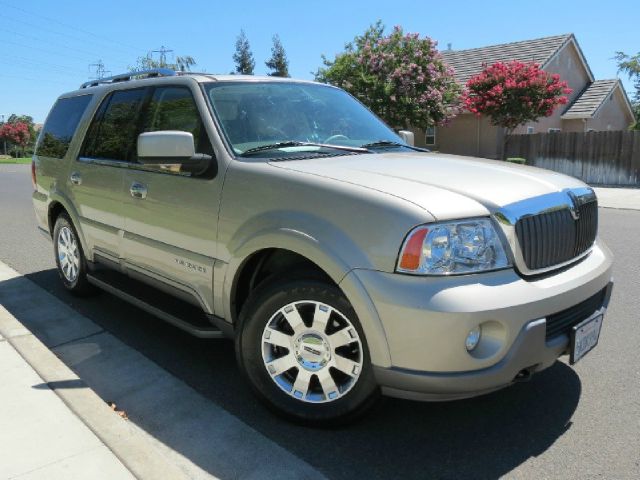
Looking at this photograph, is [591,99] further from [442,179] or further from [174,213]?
[174,213]

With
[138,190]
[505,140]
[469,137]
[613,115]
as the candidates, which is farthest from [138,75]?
[613,115]

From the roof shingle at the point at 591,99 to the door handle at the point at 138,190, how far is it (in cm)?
2706

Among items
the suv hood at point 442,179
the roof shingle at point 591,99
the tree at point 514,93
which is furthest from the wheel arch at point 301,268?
the roof shingle at point 591,99

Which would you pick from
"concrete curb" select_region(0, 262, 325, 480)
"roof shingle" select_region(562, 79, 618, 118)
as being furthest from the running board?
"roof shingle" select_region(562, 79, 618, 118)

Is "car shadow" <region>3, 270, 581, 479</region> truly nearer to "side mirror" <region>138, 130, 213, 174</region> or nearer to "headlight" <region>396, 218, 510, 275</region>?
"headlight" <region>396, 218, 510, 275</region>

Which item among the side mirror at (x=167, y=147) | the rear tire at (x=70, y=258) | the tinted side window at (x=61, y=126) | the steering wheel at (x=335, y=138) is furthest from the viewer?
the tinted side window at (x=61, y=126)

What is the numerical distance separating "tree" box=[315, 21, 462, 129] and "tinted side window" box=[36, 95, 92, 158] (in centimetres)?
1602

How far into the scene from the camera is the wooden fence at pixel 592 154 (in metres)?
20.0

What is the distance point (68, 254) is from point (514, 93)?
19.7 meters

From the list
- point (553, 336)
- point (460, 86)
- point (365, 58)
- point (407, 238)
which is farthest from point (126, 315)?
point (460, 86)

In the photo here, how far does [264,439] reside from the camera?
9.64 feet

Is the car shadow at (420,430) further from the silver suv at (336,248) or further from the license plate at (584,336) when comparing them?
the license plate at (584,336)

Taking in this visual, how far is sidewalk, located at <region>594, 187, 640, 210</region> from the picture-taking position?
13.8 meters

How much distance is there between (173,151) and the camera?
330cm
